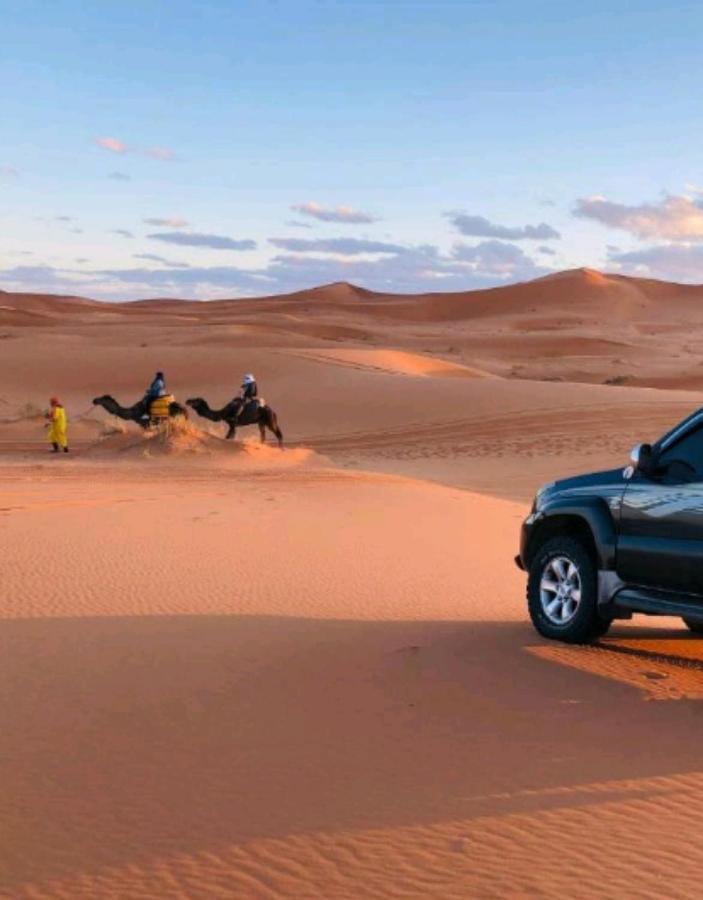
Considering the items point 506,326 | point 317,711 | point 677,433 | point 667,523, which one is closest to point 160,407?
point 677,433

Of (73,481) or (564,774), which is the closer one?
(564,774)

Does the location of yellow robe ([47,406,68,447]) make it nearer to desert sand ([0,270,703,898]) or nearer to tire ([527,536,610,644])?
desert sand ([0,270,703,898])

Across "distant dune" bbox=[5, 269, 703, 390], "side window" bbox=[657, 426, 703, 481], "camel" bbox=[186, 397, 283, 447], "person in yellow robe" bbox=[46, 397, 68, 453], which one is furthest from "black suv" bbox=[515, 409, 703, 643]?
"distant dune" bbox=[5, 269, 703, 390]

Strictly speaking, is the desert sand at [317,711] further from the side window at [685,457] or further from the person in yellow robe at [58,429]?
the person in yellow robe at [58,429]

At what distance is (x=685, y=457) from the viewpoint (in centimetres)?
808

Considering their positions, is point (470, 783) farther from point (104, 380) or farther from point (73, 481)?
point (104, 380)

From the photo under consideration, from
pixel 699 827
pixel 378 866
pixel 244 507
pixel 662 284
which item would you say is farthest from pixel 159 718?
pixel 662 284

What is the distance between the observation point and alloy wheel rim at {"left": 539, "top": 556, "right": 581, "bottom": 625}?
28.2ft

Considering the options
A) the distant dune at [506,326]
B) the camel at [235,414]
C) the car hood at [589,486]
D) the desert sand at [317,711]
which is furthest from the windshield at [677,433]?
the distant dune at [506,326]

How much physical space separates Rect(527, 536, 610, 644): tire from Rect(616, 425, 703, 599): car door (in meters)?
0.31

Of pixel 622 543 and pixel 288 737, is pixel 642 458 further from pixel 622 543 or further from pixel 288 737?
pixel 288 737

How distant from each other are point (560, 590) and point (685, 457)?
127 centimetres

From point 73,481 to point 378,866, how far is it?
1808 centimetres

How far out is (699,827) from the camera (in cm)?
529
